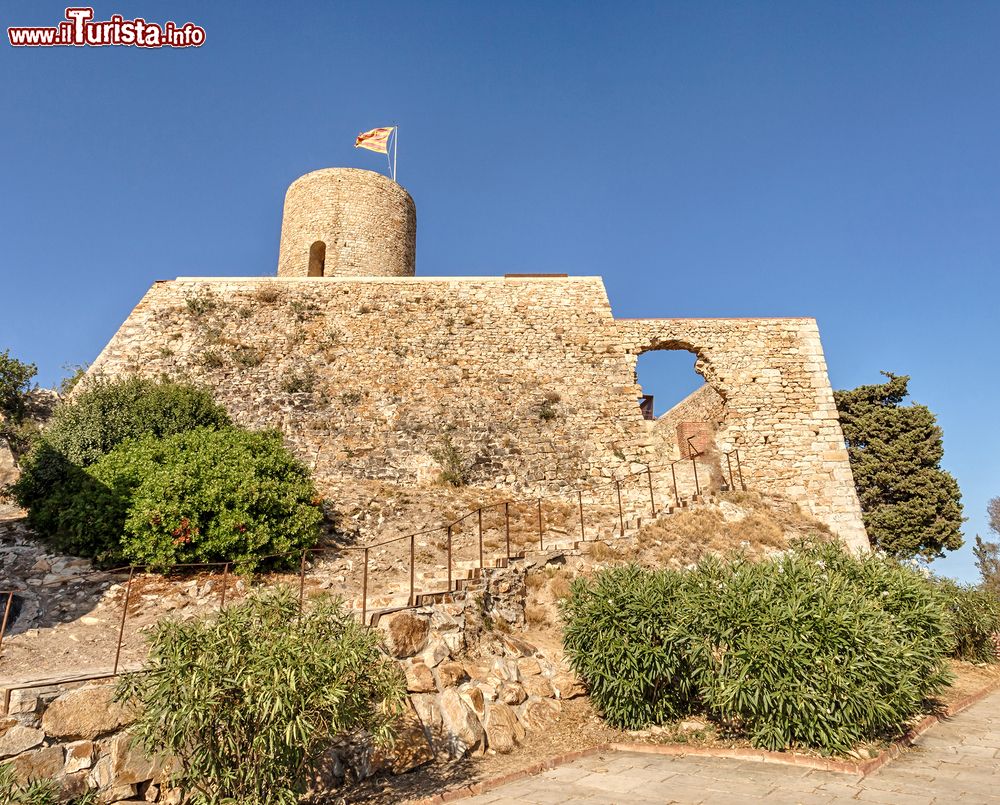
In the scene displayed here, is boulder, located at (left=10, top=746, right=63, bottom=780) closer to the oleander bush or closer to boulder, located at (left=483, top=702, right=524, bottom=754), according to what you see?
boulder, located at (left=483, top=702, right=524, bottom=754)

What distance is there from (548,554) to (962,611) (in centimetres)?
873

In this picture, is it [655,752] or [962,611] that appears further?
Answer: [962,611]

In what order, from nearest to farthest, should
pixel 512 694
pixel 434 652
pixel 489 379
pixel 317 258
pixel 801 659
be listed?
pixel 801 659 → pixel 434 652 → pixel 512 694 → pixel 489 379 → pixel 317 258

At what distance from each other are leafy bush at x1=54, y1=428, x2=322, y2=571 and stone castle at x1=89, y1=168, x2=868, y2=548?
3.45m

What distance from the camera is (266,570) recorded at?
1072 centimetres

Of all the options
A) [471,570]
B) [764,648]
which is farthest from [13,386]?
[764,648]

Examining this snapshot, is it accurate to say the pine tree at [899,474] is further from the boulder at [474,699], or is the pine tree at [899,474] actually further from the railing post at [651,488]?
the boulder at [474,699]

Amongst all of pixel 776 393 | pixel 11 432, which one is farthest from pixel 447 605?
pixel 11 432

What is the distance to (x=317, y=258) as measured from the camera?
2219cm

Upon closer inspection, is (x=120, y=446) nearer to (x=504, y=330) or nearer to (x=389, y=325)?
(x=389, y=325)

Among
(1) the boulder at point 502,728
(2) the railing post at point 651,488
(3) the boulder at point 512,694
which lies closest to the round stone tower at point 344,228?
(2) the railing post at point 651,488

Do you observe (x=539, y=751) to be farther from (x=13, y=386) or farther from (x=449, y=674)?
(x=13, y=386)

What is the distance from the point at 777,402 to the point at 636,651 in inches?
463

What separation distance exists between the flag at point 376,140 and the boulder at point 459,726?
2177cm
